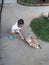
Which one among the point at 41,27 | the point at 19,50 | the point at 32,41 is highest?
the point at 41,27

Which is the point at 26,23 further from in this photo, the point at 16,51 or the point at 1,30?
the point at 16,51

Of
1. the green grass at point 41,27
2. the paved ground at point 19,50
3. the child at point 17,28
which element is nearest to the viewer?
the paved ground at point 19,50

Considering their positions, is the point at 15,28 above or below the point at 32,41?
above

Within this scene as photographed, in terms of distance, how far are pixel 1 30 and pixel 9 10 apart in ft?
4.98

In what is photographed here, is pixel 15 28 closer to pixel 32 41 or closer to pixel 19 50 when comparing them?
pixel 32 41

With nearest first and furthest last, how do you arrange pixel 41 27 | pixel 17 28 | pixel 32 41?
pixel 32 41, pixel 17 28, pixel 41 27

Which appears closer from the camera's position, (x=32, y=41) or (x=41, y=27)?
(x=32, y=41)

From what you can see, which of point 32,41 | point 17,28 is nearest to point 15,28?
point 17,28

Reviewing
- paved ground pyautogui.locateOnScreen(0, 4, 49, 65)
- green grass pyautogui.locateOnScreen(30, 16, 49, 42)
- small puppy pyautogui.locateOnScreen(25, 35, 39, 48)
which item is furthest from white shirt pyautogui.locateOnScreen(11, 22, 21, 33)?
green grass pyautogui.locateOnScreen(30, 16, 49, 42)

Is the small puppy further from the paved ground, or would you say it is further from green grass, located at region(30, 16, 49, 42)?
green grass, located at region(30, 16, 49, 42)

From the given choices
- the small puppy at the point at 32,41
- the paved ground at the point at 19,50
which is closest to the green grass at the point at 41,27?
the paved ground at the point at 19,50

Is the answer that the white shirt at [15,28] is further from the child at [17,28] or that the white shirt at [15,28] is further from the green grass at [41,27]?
the green grass at [41,27]

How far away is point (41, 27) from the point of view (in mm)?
7094

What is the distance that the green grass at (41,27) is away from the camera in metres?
6.70
